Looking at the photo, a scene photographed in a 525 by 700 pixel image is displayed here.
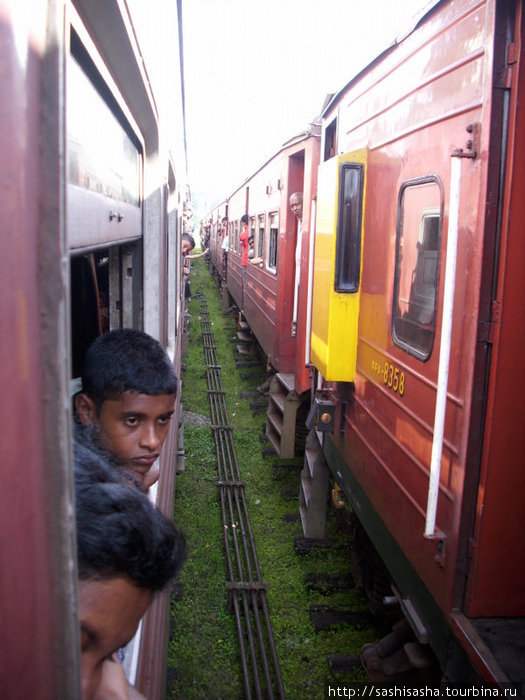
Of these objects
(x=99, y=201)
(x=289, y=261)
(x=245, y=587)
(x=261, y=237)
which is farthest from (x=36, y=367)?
(x=261, y=237)

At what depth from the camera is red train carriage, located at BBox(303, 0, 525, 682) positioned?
1.99 meters

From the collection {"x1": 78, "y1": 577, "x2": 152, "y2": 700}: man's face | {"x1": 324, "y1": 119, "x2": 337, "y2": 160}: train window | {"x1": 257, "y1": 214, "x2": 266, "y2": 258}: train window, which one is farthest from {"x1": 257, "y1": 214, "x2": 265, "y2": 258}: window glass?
{"x1": 78, "y1": 577, "x2": 152, "y2": 700}: man's face

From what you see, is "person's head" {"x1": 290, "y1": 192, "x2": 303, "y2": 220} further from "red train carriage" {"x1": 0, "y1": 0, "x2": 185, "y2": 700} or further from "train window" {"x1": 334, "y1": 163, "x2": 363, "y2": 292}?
"red train carriage" {"x1": 0, "y1": 0, "x2": 185, "y2": 700}

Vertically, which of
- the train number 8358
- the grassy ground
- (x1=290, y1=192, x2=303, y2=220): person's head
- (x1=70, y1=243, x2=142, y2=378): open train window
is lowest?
the grassy ground

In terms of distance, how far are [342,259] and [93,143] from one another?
2.09 meters

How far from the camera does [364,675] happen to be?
3.48 m

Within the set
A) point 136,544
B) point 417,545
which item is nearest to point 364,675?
point 417,545

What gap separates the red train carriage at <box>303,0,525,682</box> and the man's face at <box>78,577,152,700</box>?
1.39 meters

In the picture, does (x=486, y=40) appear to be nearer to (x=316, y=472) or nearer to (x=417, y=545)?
(x=417, y=545)

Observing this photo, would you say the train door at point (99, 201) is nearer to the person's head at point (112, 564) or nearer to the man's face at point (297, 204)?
the person's head at point (112, 564)

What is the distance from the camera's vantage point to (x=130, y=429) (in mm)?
1834

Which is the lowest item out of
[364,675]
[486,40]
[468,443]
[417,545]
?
[364,675]

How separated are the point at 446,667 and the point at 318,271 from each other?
2338 millimetres

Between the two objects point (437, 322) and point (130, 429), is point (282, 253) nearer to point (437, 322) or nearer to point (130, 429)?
point (437, 322)
